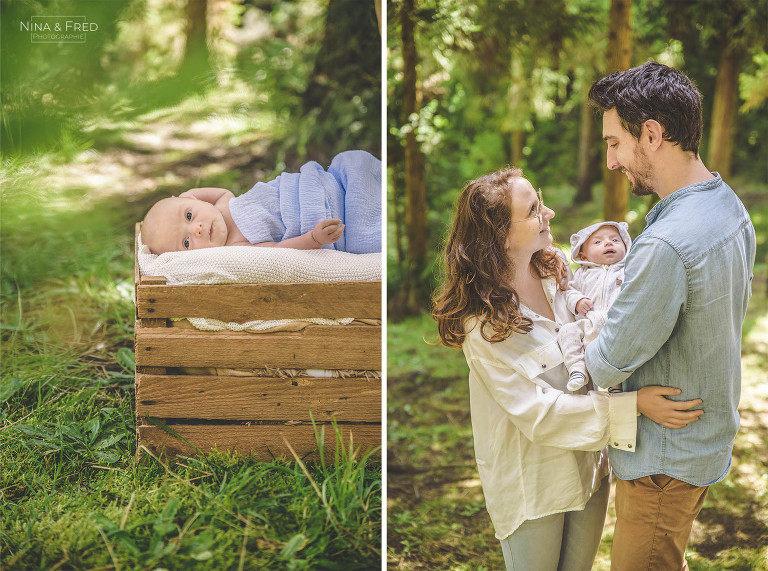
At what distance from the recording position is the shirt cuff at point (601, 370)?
4.66 feet

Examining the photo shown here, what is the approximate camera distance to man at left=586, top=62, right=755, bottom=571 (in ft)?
4.57

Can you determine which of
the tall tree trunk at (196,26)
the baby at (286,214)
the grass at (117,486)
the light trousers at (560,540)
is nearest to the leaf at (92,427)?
the grass at (117,486)

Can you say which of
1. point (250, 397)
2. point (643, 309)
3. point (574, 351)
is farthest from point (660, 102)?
point (250, 397)

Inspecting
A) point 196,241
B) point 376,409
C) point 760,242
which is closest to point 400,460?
point 376,409

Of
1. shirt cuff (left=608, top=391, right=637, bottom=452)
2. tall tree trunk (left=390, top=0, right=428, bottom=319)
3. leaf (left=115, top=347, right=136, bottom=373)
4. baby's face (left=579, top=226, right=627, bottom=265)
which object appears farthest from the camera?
tall tree trunk (left=390, top=0, right=428, bottom=319)

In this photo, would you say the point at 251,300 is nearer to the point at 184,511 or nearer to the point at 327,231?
the point at 327,231

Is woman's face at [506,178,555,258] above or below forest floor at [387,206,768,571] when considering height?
above

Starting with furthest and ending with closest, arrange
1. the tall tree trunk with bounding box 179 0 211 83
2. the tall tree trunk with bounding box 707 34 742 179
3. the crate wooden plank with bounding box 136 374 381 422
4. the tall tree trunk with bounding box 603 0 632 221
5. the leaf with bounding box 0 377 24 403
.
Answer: the tall tree trunk with bounding box 707 34 742 179 < the tall tree trunk with bounding box 179 0 211 83 < the tall tree trunk with bounding box 603 0 632 221 < the leaf with bounding box 0 377 24 403 < the crate wooden plank with bounding box 136 374 381 422

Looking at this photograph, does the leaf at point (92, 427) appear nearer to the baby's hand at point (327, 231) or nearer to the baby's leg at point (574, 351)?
the baby's hand at point (327, 231)

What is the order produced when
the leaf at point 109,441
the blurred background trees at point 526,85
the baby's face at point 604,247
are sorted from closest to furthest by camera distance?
the baby's face at point 604,247
the leaf at point 109,441
the blurred background trees at point 526,85

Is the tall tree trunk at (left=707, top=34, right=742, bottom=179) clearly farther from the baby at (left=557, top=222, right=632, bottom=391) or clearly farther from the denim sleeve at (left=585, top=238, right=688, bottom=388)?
the denim sleeve at (left=585, top=238, right=688, bottom=388)

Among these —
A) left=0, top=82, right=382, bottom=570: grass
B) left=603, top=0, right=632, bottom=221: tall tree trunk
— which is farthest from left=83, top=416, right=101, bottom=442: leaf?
left=603, top=0, right=632, bottom=221: tall tree trunk

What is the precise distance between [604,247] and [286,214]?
33.8 inches

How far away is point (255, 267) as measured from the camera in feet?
5.50
